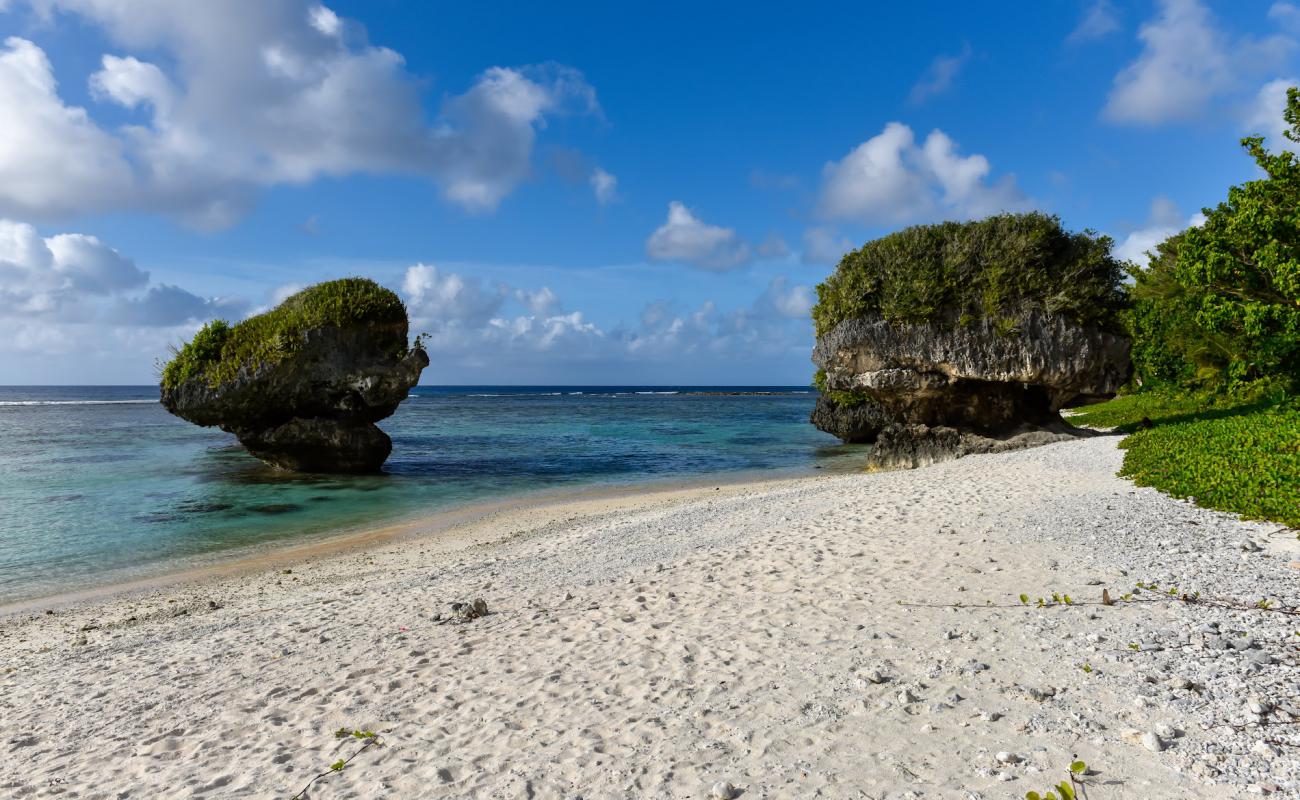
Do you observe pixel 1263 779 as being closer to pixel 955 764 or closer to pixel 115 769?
pixel 955 764

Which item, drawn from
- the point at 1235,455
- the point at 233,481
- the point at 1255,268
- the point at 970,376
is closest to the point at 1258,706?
the point at 1235,455

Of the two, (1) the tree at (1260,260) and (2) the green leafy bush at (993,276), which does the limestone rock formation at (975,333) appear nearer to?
(2) the green leafy bush at (993,276)

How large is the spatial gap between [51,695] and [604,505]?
14186 millimetres

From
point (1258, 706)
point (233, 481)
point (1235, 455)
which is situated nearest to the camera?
point (1258, 706)

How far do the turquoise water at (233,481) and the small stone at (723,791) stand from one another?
563 inches

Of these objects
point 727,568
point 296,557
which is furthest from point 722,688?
point 296,557

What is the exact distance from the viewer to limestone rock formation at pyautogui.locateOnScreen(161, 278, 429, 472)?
25.6 m

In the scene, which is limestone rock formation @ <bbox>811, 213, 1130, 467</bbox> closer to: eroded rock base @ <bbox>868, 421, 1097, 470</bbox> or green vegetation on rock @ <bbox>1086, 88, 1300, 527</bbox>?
eroded rock base @ <bbox>868, 421, 1097, 470</bbox>

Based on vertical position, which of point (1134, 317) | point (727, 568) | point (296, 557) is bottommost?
point (296, 557)

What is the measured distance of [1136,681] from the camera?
548 cm

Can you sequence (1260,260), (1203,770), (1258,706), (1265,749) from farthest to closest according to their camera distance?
(1260,260)
(1258,706)
(1265,749)
(1203,770)

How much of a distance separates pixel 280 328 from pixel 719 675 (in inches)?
1002

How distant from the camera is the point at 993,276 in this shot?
22422 mm

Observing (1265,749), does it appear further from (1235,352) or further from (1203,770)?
(1235,352)
